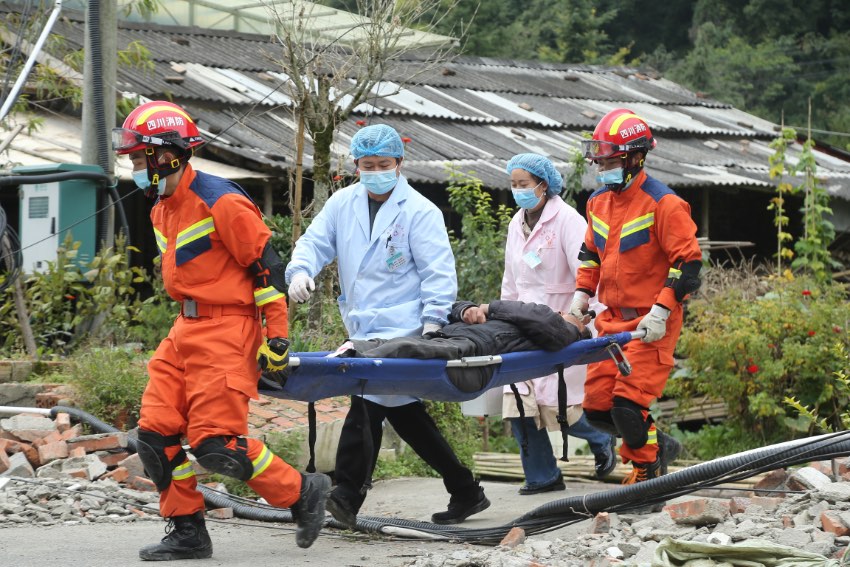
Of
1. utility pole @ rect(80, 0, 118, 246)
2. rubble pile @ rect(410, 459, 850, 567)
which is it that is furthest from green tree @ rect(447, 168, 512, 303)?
rubble pile @ rect(410, 459, 850, 567)

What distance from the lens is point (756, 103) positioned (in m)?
35.6

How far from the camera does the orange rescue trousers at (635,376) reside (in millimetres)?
6391

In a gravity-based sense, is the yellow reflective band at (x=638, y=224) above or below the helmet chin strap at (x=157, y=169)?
below

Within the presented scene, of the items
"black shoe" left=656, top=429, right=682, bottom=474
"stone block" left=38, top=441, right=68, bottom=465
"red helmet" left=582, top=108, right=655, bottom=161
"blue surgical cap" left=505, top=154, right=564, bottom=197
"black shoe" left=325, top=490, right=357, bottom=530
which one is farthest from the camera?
"stone block" left=38, top=441, right=68, bottom=465

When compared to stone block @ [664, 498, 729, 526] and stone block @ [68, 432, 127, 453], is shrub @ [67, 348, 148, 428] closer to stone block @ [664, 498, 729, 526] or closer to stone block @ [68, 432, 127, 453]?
stone block @ [68, 432, 127, 453]

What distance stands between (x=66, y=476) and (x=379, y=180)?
2.77 metres

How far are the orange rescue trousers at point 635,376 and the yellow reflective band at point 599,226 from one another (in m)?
0.43

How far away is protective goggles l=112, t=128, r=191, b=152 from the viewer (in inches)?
210

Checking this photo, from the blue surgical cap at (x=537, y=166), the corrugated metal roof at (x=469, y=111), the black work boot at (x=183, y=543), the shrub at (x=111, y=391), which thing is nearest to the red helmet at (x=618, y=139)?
the blue surgical cap at (x=537, y=166)

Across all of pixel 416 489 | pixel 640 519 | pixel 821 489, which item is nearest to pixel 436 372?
pixel 640 519

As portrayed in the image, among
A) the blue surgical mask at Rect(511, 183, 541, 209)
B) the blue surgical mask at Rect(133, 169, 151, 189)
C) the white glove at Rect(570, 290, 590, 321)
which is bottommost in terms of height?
the white glove at Rect(570, 290, 590, 321)

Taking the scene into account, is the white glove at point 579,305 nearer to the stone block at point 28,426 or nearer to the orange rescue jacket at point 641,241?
the orange rescue jacket at point 641,241

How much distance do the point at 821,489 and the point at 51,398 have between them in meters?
5.23

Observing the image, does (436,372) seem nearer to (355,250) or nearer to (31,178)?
(355,250)
